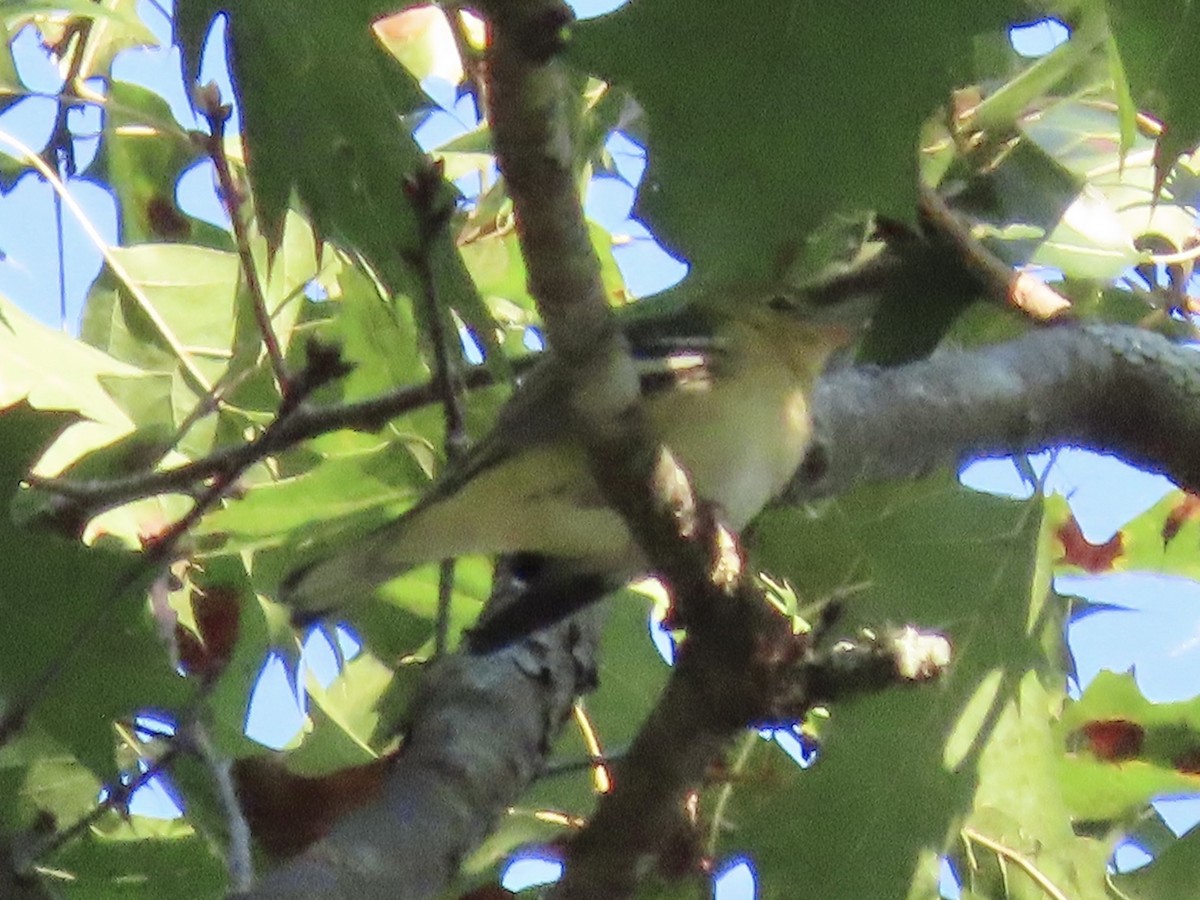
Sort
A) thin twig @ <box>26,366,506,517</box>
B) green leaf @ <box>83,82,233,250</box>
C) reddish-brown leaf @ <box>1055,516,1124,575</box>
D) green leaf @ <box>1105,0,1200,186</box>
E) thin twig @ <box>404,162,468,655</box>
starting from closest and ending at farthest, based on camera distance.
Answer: green leaf @ <box>1105,0,1200,186</box> < thin twig @ <box>404,162,468,655</box> < thin twig @ <box>26,366,506,517</box> < reddish-brown leaf @ <box>1055,516,1124,575</box> < green leaf @ <box>83,82,233,250</box>

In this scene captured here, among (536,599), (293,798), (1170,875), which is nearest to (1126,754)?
(1170,875)

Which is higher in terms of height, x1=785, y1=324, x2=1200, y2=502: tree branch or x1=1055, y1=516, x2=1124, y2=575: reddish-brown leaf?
x1=785, y1=324, x2=1200, y2=502: tree branch

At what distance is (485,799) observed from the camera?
1.74 m

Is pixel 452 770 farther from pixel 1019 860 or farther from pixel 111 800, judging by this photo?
pixel 1019 860

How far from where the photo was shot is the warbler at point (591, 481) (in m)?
1.95

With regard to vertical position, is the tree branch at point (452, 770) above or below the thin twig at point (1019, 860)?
above

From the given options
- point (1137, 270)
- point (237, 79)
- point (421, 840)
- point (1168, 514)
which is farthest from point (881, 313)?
point (237, 79)

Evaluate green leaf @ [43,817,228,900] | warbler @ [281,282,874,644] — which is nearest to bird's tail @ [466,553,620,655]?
warbler @ [281,282,874,644]

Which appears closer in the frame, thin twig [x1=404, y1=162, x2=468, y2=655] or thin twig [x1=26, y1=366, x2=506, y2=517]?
thin twig [x1=404, y1=162, x2=468, y2=655]

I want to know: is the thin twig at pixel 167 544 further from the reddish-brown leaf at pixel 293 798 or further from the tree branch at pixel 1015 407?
the tree branch at pixel 1015 407

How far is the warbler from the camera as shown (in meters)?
1.95

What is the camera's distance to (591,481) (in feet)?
6.07

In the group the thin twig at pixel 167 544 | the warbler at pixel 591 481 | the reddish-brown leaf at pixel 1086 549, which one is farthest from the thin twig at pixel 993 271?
the thin twig at pixel 167 544

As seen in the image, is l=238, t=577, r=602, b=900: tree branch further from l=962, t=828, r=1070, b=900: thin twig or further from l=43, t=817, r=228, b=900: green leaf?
l=962, t=828, r=1070, b=900: thin twig
